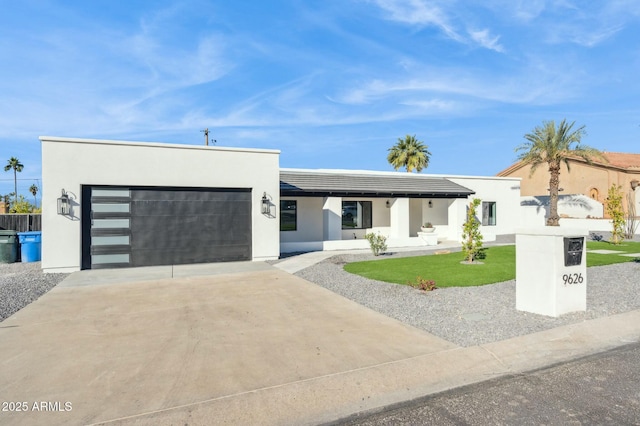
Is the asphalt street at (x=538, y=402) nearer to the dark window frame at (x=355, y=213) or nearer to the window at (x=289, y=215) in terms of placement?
the window at (x=289, y=215)

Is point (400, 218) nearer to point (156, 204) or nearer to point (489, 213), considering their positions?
point (489, 213)

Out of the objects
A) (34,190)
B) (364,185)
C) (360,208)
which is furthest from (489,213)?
(34,190)

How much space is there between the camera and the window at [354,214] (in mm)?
22422

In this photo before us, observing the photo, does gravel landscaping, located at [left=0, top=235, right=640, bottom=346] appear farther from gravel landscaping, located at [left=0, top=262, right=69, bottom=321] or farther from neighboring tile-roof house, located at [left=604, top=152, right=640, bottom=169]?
neighboring tile-roof house, located at [left=604, top=152, right=640, bottom=169]

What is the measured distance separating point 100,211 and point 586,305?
558 inches

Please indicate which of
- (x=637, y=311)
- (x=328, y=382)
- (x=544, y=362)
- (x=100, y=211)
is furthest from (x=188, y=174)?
(x=637, y=311)

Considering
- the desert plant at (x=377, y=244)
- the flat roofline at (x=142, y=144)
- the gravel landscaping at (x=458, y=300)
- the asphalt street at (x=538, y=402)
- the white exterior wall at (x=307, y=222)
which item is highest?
the flat roofline at (x=142, y=144)

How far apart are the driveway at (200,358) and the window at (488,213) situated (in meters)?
20.3

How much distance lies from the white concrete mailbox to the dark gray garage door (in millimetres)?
10097

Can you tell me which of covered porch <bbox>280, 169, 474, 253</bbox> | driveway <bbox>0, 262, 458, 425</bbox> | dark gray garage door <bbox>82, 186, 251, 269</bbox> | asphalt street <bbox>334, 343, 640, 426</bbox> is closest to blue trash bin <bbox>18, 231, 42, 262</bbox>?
dark gray garage door <bbox>82, 186, 251, 269</bbox>

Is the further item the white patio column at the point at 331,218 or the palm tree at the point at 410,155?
the palm tree at the point at 410,155

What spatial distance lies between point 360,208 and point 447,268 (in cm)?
1052

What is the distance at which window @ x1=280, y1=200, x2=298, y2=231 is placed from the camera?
20.1 m

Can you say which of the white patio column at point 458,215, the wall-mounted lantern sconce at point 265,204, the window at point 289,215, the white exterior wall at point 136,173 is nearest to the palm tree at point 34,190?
the white exterior wall at point 136,173
